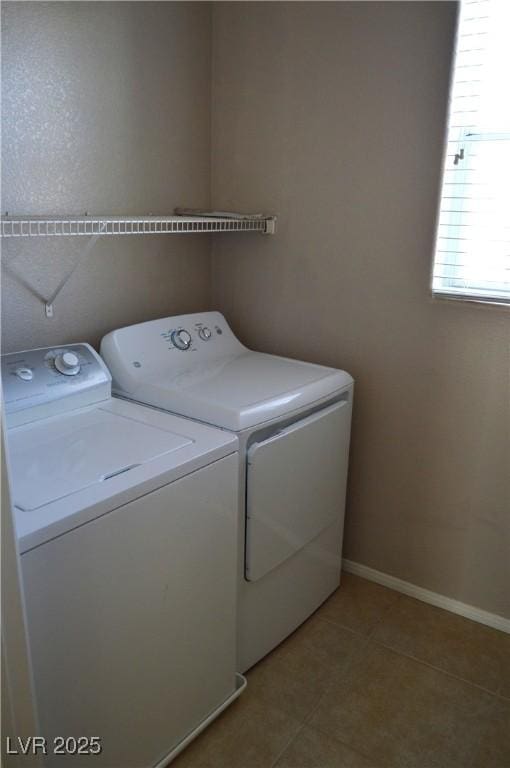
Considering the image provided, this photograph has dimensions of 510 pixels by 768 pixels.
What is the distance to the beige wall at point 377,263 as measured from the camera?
6.40 feet

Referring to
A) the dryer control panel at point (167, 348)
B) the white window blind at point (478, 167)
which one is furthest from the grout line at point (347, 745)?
the white window blind at point (478, 167)

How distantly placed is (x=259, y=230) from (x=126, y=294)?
1.92 feet

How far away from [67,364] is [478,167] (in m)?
1.40

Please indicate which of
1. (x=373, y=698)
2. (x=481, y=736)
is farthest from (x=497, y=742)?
(x=373, y=698)

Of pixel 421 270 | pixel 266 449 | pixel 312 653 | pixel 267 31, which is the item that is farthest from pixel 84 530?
pixel 267 31

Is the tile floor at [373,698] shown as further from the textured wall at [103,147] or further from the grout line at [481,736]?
the textured wall at [103,147]

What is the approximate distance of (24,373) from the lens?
167 centimetres

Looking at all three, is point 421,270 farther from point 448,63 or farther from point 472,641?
point 472,641

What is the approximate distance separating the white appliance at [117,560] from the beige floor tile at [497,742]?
0.71 meters

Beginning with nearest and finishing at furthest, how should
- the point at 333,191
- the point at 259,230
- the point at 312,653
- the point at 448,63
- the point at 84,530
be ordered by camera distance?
the point at 84,530 → the point at 448,63 → the point at 312,653 → the point at 333,191 → the point at 259,230

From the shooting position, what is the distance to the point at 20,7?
1668 millimetres

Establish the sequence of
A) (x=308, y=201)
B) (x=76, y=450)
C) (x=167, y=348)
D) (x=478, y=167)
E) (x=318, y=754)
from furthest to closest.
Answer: (x=308, y=201)
(x=167, y=348)
(x=478, y=167)
(x=318, y=754)
(x=76, y=450)

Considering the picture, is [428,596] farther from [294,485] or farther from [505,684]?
[294,485]

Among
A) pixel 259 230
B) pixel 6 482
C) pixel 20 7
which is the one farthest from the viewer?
pixel 259 230
